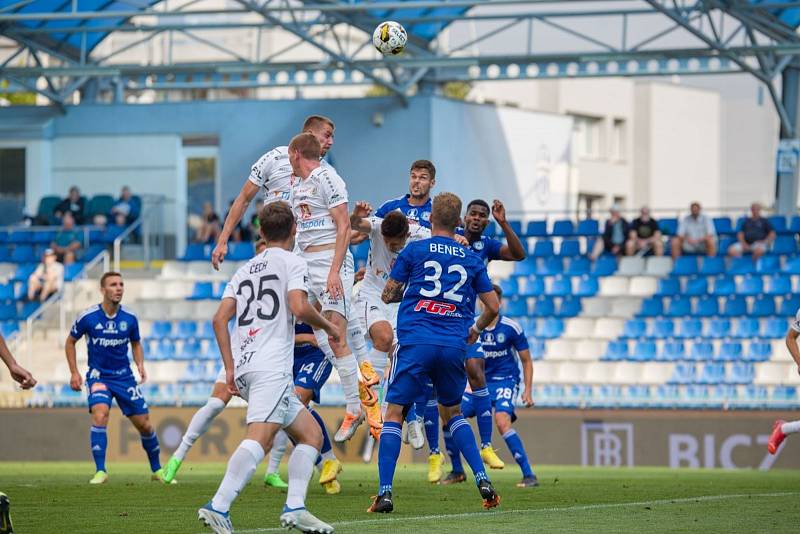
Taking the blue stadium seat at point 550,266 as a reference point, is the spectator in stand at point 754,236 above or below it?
above

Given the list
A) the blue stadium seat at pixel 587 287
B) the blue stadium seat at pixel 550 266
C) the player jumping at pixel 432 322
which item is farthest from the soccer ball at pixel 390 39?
the blue stadium seat at pixel 550 266

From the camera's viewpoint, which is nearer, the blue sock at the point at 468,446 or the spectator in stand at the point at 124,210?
the blue sock at the point at 468,446

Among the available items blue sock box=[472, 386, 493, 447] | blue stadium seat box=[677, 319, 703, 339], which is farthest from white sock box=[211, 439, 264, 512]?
blue stadium seat box=[677, 319, 703, 339]

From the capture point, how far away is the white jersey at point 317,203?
11.4 meters

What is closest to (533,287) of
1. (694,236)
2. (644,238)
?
(644,238)

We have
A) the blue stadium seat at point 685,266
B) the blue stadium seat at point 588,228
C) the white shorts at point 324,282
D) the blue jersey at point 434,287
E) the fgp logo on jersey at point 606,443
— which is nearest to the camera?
the blue jersey at point 434,287

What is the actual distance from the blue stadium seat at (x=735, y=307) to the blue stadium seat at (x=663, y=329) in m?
0.94

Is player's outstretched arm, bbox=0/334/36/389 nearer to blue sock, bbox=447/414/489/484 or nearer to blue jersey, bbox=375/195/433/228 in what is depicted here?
blue sock, bbox=447/414/489/484

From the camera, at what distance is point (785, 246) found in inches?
1027

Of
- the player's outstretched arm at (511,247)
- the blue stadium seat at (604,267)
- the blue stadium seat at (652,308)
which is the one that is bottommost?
the blue stadium seat at (652,308)

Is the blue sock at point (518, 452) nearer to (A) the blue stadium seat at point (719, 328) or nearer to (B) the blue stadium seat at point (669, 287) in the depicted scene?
(A) the blue stadium seat at point (719, 328)

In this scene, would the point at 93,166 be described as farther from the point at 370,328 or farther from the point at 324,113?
the point at 370,328

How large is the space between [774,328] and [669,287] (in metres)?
2.35

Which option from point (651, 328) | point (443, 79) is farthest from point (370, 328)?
point (443, 79)
